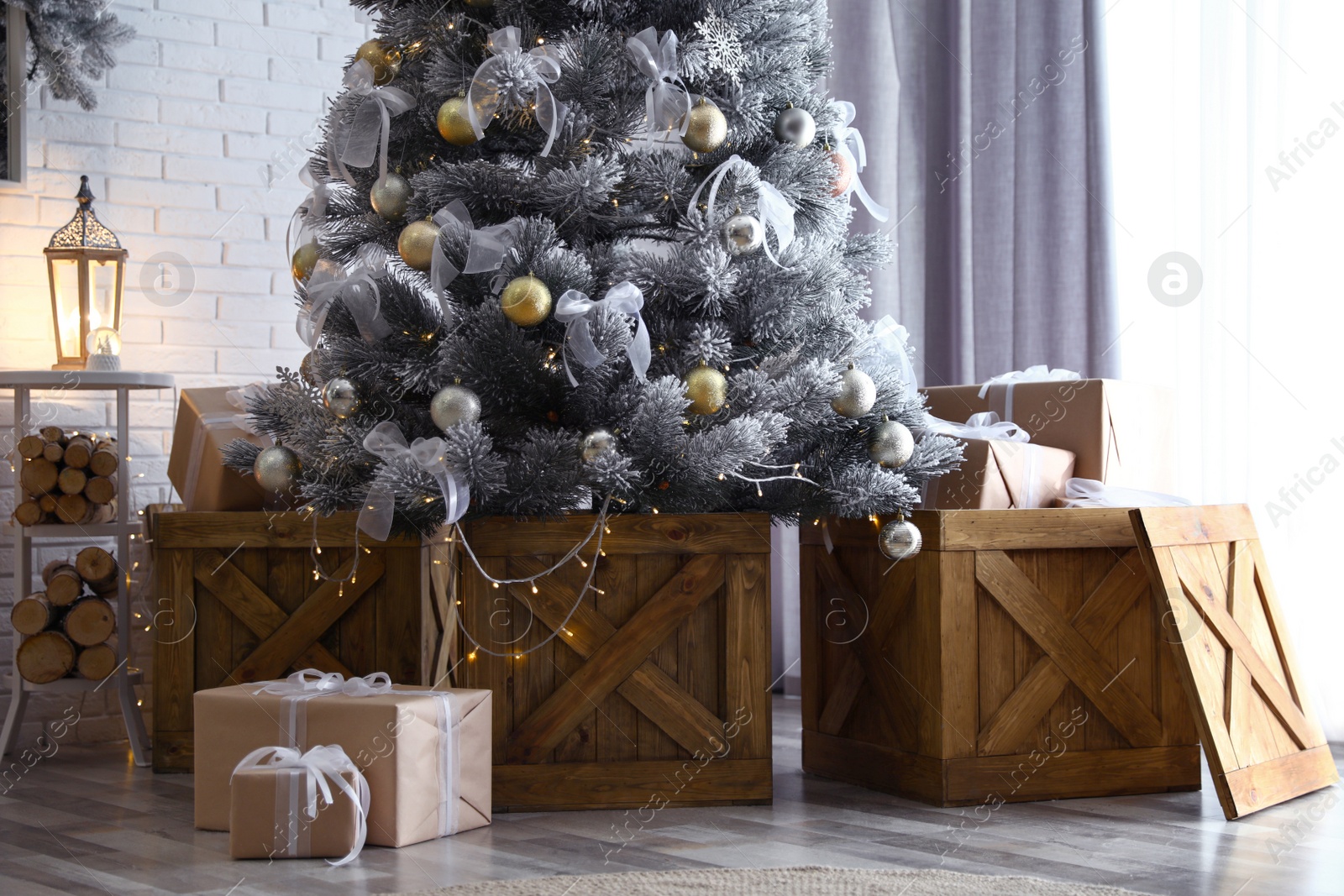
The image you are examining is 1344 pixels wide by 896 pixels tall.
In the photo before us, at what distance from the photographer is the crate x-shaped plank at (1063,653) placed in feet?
7.04

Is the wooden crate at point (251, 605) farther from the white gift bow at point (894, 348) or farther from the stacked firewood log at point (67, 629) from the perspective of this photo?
the white gift bow at point (894, 348)

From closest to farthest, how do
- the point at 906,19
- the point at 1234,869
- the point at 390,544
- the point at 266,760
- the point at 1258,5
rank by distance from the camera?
the point at 1234,869 → the point at 266,760 → the point at 390,544 → the point at 1258,5 → the point at 906,19

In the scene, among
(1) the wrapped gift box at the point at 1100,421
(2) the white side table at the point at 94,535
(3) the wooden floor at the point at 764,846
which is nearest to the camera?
(3) the wooden floor at the point at 764,846

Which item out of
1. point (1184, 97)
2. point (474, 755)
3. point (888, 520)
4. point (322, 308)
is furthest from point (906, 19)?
point (474, 755)

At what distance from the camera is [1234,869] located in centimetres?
173

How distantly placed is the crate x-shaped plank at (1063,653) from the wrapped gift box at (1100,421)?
22cm

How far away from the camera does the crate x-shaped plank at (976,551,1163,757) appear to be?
2146 mm

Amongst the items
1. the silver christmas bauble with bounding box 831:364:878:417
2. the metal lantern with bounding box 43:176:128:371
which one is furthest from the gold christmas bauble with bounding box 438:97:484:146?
the metal lantern with bounding box 43:176:128:371

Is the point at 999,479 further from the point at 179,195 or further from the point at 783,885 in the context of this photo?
the point at 179,195

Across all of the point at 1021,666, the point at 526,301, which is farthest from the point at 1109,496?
the point at 526,301

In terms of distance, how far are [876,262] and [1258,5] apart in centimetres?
102

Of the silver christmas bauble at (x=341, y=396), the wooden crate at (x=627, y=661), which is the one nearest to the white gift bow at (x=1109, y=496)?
the wooden crate at (x=627, y=661)

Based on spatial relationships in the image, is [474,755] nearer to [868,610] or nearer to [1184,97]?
[868,610]

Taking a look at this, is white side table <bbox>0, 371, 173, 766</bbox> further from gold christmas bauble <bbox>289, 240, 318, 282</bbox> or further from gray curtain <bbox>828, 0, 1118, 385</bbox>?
gray curtain <bbox>828, 0, 1118, 385</bbox>
